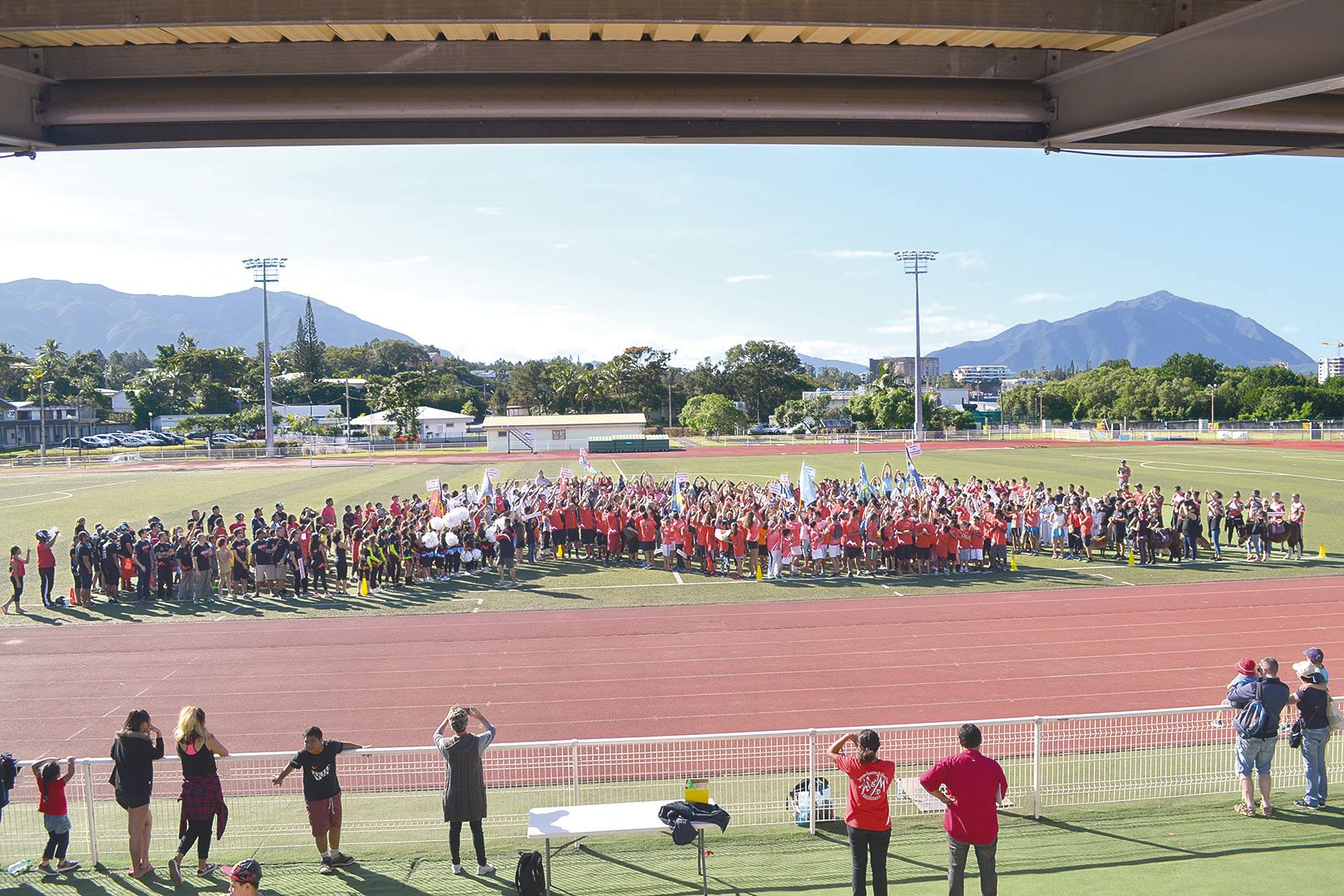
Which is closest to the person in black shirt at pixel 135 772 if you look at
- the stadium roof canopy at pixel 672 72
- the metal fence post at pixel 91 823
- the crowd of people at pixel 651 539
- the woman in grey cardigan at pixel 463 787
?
the metal fence post at pixel 91 823

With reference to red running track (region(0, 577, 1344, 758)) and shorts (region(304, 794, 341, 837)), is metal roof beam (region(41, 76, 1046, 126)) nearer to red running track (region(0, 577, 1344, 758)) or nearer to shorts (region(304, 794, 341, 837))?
shorts (region(304, 794, 341, 837))

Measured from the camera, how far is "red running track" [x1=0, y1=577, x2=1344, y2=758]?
11703 mm

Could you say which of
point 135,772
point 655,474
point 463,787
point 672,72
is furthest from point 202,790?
point 655,474

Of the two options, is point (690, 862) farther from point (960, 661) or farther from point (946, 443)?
point (946, 443)

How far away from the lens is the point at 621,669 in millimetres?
13742

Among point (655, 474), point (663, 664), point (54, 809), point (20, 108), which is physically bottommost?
point (663, 664)

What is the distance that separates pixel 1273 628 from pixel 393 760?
14.4 m

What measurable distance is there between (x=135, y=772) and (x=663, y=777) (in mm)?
4805

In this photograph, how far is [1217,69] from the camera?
16.0 ft

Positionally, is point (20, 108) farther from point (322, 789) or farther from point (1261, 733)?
point (1261, 733)

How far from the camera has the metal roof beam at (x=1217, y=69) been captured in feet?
14.8

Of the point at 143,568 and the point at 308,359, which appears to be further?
the point at 308,359

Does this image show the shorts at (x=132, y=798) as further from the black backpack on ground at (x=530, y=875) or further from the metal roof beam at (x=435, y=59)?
the metal roof beam at (x=435, y=59)

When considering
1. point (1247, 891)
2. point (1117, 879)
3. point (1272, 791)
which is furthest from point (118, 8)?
point (1272, 791)
